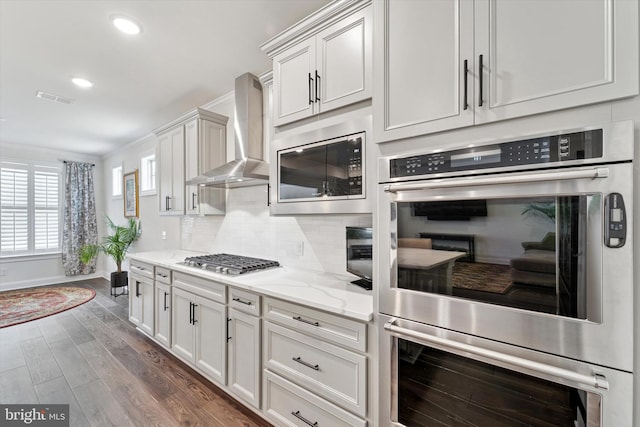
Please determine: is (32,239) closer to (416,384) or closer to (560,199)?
(416,384)

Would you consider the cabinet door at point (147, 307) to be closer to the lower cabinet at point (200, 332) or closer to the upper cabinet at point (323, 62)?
the lower cabinet at point (200, 332)

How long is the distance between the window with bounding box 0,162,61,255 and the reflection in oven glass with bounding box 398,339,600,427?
7.52 metres

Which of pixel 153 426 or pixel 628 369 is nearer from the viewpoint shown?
pixel 628 369

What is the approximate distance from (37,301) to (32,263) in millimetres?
1504

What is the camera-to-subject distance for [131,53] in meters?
2.38

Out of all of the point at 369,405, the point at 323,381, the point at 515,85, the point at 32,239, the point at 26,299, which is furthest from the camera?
the point at 32,239

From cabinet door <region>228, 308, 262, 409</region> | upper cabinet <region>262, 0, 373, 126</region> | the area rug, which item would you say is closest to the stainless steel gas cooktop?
cabinet door <region>228, 308, 262, 409</region>

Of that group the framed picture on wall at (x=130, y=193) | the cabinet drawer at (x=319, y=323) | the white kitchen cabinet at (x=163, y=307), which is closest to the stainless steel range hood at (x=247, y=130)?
the white kitchen cabinet at (x=163, y=307)

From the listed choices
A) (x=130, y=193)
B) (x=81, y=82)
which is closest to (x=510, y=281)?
(x=81, y=82)

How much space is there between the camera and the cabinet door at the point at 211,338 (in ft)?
6.99

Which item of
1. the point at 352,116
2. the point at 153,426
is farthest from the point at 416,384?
the point at 153,426

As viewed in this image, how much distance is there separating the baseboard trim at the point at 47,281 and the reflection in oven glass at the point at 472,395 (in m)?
7.21

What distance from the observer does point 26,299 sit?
465 cm

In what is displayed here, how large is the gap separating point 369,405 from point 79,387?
2497 millimetres
